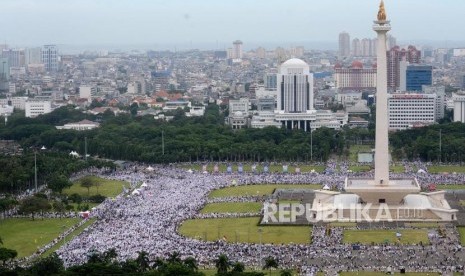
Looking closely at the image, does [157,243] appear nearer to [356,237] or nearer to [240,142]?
[356,237]

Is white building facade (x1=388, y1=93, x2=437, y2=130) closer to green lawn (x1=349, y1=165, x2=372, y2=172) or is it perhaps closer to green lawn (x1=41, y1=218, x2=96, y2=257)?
green lawn (x1=349, y1=165, x2=372, y2=172)

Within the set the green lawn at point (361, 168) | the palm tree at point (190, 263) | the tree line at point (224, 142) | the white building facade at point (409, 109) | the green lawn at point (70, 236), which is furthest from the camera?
the white building facade at point (409, 109)

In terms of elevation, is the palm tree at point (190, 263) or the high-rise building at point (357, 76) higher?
the high-rise building at point (357, 76)

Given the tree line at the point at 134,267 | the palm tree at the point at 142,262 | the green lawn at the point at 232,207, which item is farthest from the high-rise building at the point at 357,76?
the palm tree at the point at 142,262

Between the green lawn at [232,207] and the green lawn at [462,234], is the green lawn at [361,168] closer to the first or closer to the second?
the green lawn at [232,207]

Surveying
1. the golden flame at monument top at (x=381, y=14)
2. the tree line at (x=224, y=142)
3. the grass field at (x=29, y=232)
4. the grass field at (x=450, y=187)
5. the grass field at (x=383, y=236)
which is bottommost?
the grass field at (x=29, y=232)

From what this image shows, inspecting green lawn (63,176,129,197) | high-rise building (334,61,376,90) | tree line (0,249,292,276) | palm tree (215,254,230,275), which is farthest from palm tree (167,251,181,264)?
high-rise building (334,61,376,90)

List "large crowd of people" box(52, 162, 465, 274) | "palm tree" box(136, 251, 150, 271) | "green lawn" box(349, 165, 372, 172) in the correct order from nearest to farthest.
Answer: "palm tree" box(136, 251, 150, 271), "large crowd of people" box(52, 162, 465, 274), "green lawn" box(349, 165, 372, 172)
